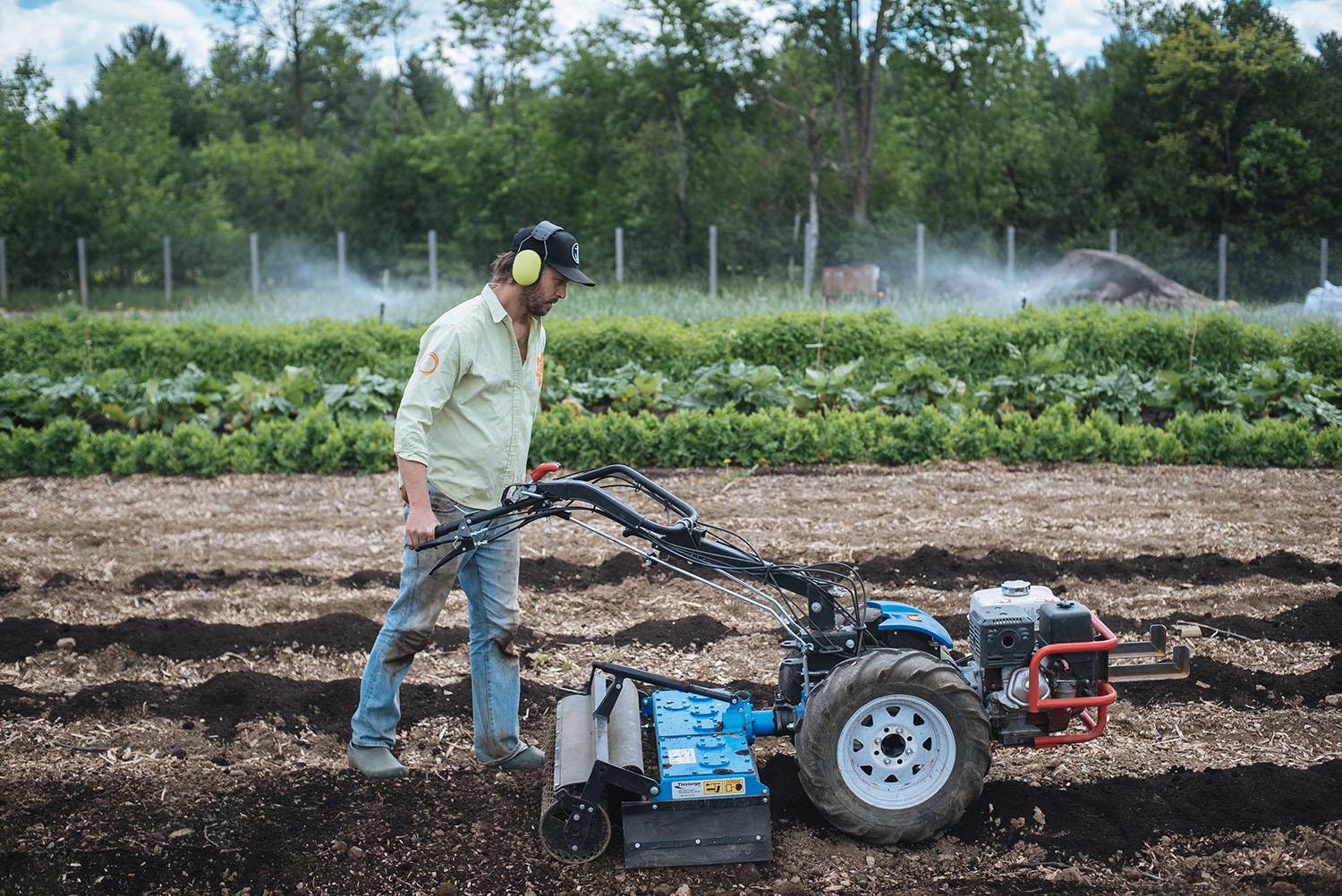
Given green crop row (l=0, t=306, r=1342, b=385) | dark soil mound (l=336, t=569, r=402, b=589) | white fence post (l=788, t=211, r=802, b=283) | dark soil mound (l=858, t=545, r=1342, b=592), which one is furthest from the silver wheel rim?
white fence post (l=788, t=211, r=802, b=283)

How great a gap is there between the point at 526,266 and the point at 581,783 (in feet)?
6.07

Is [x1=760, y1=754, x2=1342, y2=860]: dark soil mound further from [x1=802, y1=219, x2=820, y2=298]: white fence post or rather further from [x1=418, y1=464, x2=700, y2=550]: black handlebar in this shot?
[x1=802, y1=219, x2=820, y2=298]: white fence post

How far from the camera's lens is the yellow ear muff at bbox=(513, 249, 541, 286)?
404 cm

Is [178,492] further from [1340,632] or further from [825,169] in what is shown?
[825,169]

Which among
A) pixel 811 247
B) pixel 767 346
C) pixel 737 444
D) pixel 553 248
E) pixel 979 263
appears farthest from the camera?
pixel 979 263

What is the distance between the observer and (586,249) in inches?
1260

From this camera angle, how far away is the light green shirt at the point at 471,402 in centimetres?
405

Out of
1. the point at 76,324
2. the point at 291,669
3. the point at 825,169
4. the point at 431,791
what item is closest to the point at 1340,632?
the point at 431,791

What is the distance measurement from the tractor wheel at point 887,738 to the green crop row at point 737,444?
6.04 meters

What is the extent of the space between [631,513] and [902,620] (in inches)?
44.9

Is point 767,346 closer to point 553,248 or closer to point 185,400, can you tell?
point 185,400

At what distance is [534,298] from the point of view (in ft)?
13.8

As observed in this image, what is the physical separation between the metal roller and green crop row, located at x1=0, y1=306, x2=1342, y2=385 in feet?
25.2

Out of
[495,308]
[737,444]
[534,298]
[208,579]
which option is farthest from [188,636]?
[737,444]
